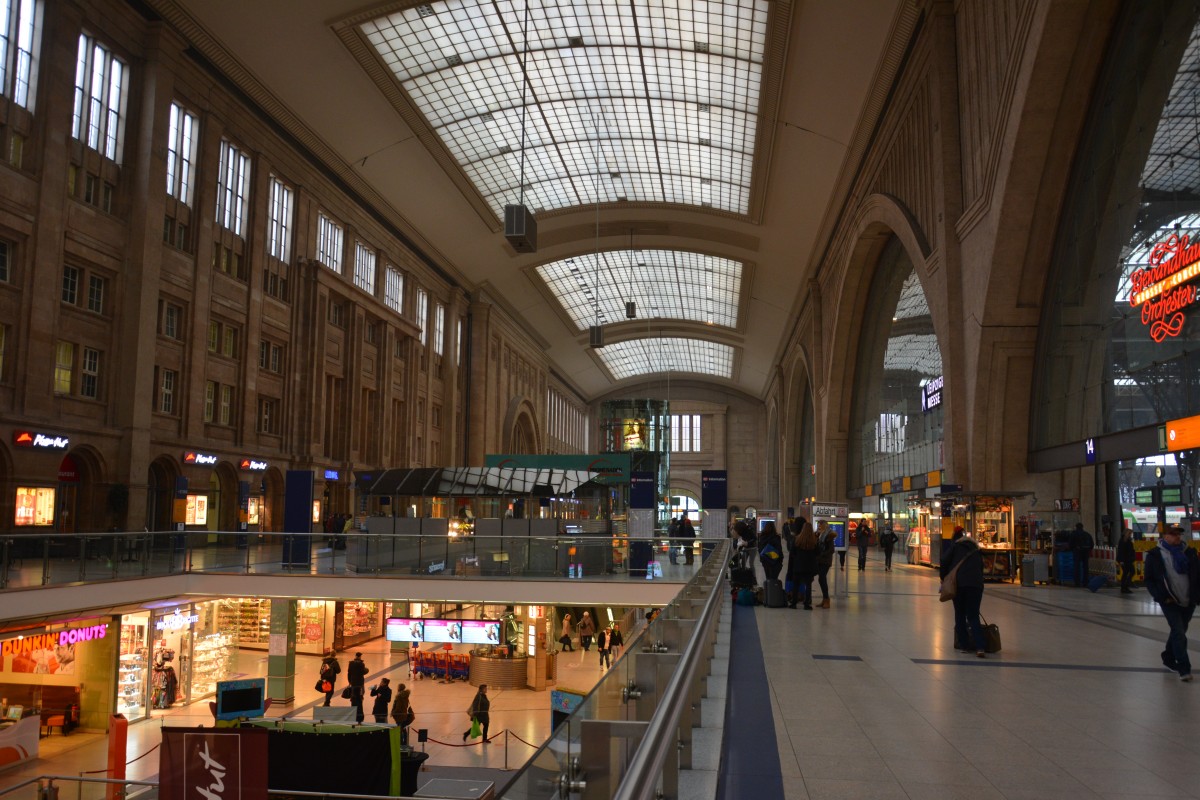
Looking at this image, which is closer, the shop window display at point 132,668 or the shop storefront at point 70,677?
the shop storefront at point 70,677

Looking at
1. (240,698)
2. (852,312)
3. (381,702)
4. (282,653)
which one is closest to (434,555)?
(381,702)

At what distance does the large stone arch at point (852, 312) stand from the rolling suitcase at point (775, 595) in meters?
8.84

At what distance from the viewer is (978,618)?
32.5ft

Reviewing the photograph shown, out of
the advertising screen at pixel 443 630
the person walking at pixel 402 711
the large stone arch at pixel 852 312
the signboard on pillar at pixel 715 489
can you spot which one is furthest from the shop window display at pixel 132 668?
the large stone arch at pixel 852 312

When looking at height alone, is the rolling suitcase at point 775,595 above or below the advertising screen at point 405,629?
above

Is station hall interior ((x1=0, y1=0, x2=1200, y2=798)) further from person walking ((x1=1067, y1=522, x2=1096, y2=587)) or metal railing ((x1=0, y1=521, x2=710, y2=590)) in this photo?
person walking ((x1=1067, y1=522, x2=1096, y2=587))

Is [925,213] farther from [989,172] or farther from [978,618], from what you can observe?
[978,618]

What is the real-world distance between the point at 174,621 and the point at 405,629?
589 cm

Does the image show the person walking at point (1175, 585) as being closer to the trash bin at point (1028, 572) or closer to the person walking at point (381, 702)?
the trash bin at point (1028, 572)

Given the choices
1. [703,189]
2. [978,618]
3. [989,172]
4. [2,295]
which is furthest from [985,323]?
[703,189]

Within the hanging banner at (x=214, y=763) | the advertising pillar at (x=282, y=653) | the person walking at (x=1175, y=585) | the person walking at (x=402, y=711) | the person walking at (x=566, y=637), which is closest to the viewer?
the person walking at (x=1175, y=585)

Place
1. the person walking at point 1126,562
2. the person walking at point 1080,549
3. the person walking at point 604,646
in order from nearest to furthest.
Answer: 1. the person walking at point 1126,562
2. the person walking at point 1080,549
3. the person walking at point 604,646

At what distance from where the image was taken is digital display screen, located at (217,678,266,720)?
20.2m

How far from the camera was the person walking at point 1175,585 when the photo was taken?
8375 millimetres
